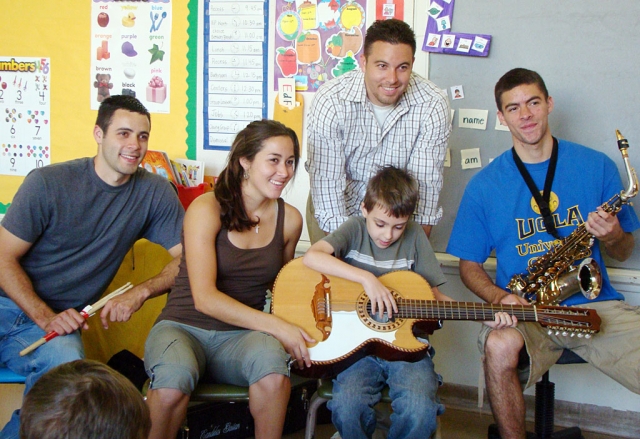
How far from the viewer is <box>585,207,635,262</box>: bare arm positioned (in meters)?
2.22

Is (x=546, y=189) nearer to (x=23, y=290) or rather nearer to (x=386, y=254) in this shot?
(x=386, y=254)

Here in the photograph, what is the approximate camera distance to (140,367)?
2.40 m

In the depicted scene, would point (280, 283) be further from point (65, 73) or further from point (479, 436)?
point (65, 73)

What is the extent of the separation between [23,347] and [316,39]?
6.17 feet

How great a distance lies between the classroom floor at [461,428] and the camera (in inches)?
108

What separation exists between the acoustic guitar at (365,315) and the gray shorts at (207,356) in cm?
14

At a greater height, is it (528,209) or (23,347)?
(528,209)

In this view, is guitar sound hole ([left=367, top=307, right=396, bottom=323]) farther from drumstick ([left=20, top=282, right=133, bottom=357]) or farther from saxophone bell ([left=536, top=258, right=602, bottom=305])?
drumstick ([left=20, top=282, right=133, bottom=357])

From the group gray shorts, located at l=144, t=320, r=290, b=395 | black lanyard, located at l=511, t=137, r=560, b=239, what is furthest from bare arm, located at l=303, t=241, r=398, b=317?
Result: black lanyard, located at l=511, t=137, r=560, b=239

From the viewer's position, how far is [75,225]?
2.32m

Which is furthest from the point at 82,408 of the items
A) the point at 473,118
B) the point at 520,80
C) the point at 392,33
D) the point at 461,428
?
the point at 473,118

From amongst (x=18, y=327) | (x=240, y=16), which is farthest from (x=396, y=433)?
(x=240, y=16)

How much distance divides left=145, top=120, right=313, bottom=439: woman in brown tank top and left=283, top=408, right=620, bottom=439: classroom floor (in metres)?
0.82

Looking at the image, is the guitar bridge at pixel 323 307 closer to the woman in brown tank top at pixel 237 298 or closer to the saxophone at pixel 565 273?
the woman in brown tank top at pixel 237 298
